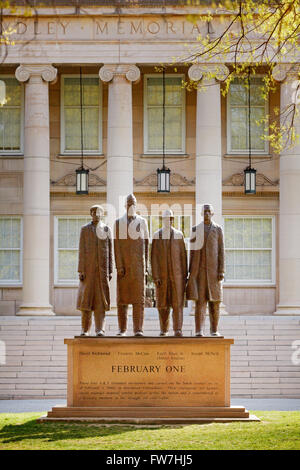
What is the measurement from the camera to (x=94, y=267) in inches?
815

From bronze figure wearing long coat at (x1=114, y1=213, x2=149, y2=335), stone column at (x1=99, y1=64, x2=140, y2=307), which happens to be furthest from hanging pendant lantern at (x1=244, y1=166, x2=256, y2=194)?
bronze figure wearing long coat at (x1=114, y1=213, x2=149, y2=335)

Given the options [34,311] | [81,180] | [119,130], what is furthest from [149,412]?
[81,180]

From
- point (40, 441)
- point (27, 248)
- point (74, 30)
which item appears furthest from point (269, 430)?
point (74, 30)

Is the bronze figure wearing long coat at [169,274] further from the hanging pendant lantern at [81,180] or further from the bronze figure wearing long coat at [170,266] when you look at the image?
the hanging pendant lantern at [81,180]

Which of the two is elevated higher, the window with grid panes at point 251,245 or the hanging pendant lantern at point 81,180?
the hanging pendant lantern at point 81,180

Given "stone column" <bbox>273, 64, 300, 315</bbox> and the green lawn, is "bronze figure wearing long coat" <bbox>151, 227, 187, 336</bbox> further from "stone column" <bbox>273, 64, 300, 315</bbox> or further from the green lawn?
"stone column" <bbox>273, 64, 300, 315</bbox>

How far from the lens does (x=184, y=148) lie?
1469 inches

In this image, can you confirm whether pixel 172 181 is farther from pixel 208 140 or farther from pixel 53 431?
pixel 53 431

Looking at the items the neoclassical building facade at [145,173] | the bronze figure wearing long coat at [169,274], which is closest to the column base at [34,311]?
the neoclassical building facade at [145,173]

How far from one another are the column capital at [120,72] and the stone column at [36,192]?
1.60 meters

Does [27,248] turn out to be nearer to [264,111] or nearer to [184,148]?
[184,148]

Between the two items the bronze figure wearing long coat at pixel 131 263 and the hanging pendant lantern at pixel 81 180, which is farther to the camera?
the hanging pendant lantern at pixel 81 180

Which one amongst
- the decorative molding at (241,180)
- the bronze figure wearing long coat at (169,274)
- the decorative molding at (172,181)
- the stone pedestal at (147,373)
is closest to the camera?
the stone pedestal at (147,373)

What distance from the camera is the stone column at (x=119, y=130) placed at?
34.2 meters
